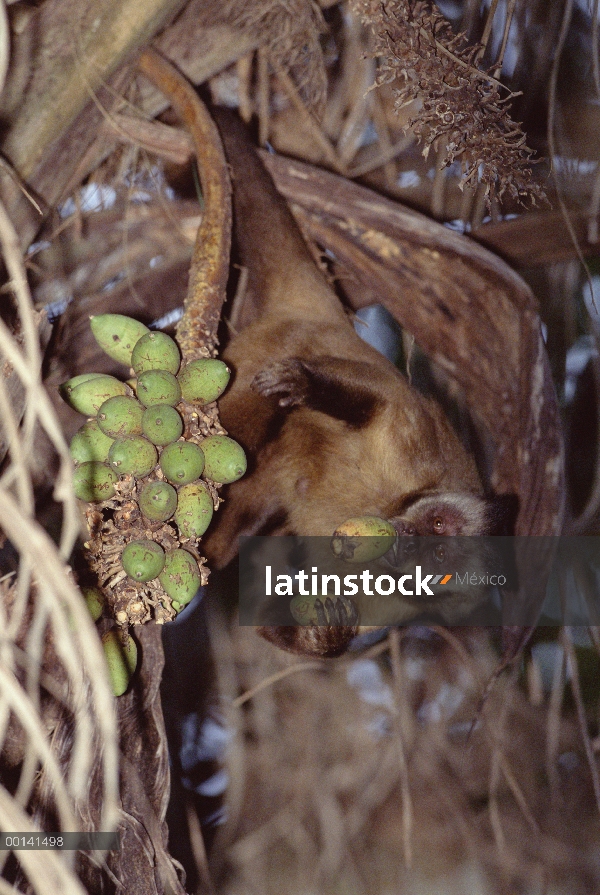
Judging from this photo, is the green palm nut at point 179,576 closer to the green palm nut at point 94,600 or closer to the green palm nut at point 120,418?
the green palm nut at point 94,600

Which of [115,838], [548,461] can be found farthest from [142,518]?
[548,461]

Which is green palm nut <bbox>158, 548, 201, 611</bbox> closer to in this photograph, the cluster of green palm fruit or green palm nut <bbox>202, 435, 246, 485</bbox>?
the cluster of green palm fruit

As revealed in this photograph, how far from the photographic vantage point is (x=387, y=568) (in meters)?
2.19

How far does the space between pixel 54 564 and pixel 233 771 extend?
2439 mm

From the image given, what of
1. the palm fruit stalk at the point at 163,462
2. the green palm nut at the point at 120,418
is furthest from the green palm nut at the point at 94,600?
the green palm nut at the point at 120,418

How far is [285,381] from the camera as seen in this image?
1903 millimetres

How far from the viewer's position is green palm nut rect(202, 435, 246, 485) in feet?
4.13

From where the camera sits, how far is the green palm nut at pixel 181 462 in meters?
1.18

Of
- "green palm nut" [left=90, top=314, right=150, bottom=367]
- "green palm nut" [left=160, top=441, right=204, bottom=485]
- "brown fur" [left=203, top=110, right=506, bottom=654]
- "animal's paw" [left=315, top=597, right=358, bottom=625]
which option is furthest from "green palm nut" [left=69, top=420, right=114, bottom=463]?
"animal's paw" [left=315, top=597, right=358, bottom=625]

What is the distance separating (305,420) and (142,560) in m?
1.29

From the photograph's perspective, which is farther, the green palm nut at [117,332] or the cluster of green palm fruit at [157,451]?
the green palm nut at [117,332]

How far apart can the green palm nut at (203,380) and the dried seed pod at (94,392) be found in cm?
13
